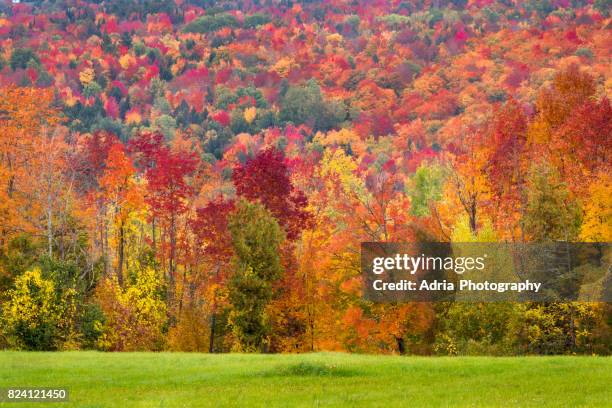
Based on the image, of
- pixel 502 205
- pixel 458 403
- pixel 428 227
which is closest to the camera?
pixel 458 403

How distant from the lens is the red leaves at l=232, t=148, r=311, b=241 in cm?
6141

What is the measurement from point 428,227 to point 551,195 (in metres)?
9.45

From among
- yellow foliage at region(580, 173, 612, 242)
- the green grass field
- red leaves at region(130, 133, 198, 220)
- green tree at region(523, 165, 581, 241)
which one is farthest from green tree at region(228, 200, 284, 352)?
yellow foliage at region(580, 173, 612, 242)

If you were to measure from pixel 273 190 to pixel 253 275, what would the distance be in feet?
34.6

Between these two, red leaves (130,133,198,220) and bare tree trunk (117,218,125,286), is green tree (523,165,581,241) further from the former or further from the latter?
bare tree trunk (117,218,125,286)

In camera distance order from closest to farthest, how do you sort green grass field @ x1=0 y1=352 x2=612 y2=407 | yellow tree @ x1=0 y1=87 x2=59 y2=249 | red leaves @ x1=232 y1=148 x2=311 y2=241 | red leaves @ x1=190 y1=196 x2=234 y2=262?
green grass field @ x1=0 y1=352 x2=612 y2=407 → yellow tree @ x1=0 y1=87 x2=59 y2=249 → red leaves @ x1=190 y1=196 x2=234 y2=262 → red leaves @ x1=232 y1=148 x2=311 y2=241

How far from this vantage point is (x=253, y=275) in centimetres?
5316

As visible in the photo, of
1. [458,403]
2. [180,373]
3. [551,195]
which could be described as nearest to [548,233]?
[551,195]

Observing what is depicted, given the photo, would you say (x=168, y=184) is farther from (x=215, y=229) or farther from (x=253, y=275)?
(x=253, y=275)

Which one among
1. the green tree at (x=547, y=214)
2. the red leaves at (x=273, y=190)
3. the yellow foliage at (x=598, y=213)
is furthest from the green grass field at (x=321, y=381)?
the red leaves at (x=273, y=190)

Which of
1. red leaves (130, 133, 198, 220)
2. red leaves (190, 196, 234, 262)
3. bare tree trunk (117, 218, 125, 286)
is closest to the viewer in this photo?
red leaves (190, 196, 234, 262)

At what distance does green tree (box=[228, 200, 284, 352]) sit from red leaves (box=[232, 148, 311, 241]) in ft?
20.8

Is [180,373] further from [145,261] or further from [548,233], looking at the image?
[145,261]

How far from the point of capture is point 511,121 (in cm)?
6881
